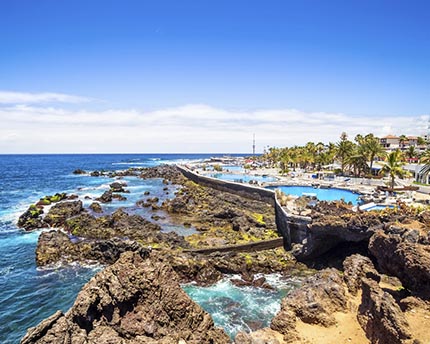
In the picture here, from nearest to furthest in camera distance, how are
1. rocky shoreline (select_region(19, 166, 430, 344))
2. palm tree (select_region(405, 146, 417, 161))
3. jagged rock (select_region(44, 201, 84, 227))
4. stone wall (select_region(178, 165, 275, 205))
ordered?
rocky shoreline (select_region(19, 166, 430, 344)), jagged rock (select_region(44, 201, 84, 227)), stone wall (select_region(178, 165, 275, 205)), palm tree (select_region(405, 146, 417, 161))

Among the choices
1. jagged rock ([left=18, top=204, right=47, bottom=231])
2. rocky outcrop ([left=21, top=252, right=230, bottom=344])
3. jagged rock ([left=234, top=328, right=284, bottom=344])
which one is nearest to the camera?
rocky outcrop ([left=21, top=252, right=230, bottom=344])

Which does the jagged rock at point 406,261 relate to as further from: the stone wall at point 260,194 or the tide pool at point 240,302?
the stone wall at point 260,194

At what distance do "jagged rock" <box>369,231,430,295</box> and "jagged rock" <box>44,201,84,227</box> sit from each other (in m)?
37.2

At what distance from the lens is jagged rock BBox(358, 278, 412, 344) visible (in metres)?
12.4

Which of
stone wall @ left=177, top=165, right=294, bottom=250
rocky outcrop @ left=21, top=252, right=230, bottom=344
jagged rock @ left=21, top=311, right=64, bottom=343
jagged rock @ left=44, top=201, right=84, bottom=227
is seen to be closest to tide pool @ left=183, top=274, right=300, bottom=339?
rocky outcrop @ left=21, top=252, right=230, bottom=344

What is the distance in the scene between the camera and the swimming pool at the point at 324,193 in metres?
47.2

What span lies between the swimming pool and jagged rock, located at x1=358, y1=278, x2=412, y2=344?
30274 mm

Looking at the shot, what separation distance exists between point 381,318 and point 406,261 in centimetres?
404

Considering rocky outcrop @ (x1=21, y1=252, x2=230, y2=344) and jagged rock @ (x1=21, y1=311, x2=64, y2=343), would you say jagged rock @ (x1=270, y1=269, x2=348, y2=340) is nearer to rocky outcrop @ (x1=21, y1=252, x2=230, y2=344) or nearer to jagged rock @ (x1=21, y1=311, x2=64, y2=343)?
rocky outcrop @ (x1=21, y1=252, x2=230, y2=344)

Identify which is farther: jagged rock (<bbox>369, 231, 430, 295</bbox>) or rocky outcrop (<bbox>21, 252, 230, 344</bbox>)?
jagged rock (<bbox>369, 231, 430, 295</bbox>)

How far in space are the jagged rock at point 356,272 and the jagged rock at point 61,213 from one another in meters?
34.9

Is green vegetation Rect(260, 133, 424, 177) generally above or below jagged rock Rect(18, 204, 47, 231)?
above

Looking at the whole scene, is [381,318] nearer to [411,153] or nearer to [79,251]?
[79,251]

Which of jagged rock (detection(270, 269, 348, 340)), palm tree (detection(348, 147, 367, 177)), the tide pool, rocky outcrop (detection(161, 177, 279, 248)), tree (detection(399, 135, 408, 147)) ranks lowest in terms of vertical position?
the tide pool
